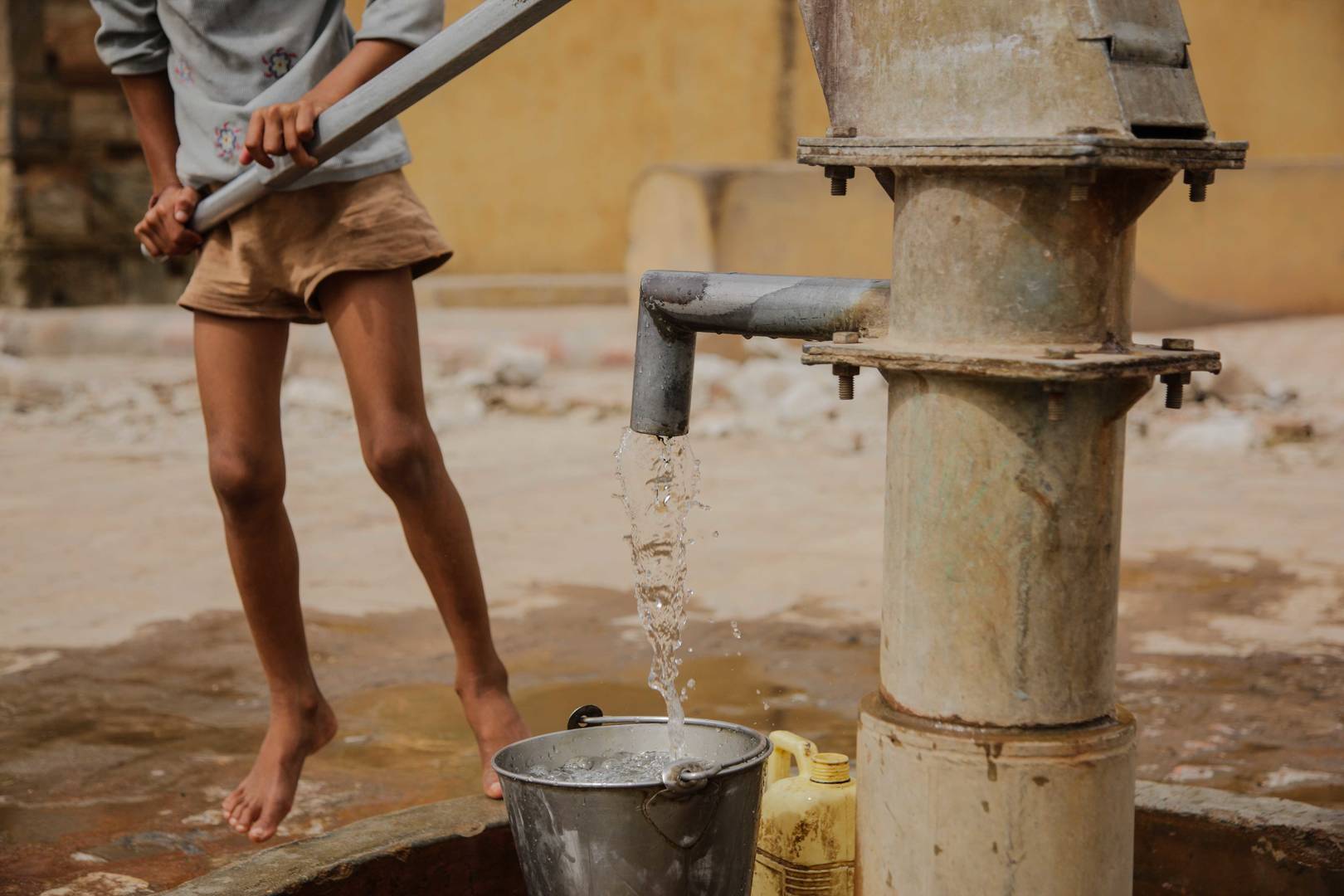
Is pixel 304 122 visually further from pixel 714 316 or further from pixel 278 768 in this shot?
pixel 278 768

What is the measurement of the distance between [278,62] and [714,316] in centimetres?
97

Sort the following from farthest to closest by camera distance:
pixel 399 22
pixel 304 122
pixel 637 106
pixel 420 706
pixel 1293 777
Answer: pixel 637 106, pixel 420 706, pixel 1293 777, pixel 399 22, pixel 304 122

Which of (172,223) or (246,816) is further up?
(172,223)

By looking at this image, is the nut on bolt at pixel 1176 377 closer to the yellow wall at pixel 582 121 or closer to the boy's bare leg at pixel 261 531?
the boy's bare leg at pixel 261 531

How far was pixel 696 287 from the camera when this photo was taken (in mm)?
1555

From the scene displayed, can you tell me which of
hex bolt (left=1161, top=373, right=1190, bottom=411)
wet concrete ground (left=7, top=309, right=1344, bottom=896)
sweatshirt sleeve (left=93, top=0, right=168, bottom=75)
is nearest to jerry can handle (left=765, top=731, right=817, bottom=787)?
hex bolt (left=1161, top=373, right=1190, bottom=411)

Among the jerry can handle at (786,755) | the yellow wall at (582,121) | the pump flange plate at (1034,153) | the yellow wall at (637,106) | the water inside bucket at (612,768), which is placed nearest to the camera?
the pump flange plate at (1034,153)

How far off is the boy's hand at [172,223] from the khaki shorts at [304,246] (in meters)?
0.05

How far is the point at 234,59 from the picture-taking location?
219 cm

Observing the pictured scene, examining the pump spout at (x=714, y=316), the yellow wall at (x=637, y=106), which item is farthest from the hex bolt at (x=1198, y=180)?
the yellow wall at (x=637, y=106)

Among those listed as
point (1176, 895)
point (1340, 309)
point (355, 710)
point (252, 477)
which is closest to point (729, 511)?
point (355, 710)

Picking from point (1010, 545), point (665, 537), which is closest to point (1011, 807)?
point (1010, 545)

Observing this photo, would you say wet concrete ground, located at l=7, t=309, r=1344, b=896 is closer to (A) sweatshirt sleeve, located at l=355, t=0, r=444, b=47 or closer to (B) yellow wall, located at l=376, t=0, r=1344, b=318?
(A) sweatshirt sleeve, located at l=355, t=0, r=444, b=47

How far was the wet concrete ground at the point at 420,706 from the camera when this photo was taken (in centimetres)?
240
